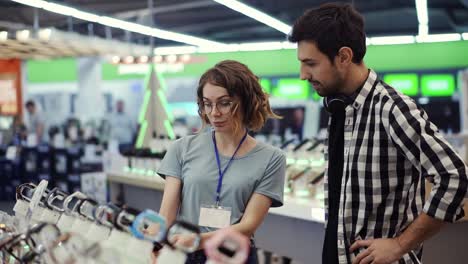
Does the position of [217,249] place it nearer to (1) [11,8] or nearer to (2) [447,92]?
(1) [11,8]

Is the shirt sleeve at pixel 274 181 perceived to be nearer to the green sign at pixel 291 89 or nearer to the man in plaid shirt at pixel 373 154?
the man in plaid shirt at pixel 373 154

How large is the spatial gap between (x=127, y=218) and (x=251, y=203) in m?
0.65

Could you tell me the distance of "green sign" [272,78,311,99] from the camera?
12.1 m

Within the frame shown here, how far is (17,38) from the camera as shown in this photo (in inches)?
121

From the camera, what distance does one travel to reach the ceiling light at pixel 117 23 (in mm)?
5750

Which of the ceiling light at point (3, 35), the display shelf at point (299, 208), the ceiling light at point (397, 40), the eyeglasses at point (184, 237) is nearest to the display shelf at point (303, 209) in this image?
the display shelf at point (299, 208)

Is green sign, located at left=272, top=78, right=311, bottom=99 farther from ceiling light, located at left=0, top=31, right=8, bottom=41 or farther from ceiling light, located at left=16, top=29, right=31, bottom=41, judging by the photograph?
ceiling light, located at left=0, top=31, right=8, bottom=41

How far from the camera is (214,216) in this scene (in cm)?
187

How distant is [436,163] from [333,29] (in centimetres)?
48

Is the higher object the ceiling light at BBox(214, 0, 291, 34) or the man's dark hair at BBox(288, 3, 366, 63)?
the ceiling light at BBox(214, 0, 291, 34)

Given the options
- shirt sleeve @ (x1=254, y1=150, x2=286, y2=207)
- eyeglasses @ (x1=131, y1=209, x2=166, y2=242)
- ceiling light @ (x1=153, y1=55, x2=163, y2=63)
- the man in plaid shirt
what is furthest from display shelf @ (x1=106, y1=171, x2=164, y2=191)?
eyeglasses @ (x1=131, y1=209, x2=166, y2=242)

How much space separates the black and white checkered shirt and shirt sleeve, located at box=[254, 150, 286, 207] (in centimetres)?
26

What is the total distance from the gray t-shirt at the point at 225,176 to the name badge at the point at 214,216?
2 centimetres

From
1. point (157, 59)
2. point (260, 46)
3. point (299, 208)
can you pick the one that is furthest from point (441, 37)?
point (299, 208)
